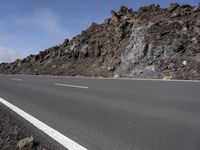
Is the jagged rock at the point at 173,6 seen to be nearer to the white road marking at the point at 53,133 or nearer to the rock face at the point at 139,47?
the rock face at the point at 139,47

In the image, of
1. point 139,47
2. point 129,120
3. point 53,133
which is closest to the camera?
point 53,133

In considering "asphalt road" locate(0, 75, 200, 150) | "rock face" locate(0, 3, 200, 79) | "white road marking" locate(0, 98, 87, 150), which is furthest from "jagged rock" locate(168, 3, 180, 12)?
"white road marking" locate(0, 98, 87, 150)

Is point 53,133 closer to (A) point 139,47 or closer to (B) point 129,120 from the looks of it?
(B) point 129,120

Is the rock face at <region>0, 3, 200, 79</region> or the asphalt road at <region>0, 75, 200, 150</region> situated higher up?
the rock face at <region>0, 3, 200, 79</region>

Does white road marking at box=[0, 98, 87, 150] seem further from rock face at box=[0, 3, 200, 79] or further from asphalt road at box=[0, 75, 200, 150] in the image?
rock face at box=[0, 3, 200, 79]

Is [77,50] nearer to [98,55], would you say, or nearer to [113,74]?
[98,55]

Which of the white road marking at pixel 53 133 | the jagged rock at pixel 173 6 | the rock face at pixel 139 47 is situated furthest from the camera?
A: the jagged rock at pixel 173 6

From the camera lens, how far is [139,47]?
25.1 metres

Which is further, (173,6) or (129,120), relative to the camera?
(173,6)

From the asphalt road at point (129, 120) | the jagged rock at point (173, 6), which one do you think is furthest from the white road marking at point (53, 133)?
the jagged rock at point (173, 6)

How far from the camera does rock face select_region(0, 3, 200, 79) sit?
70.3 feet

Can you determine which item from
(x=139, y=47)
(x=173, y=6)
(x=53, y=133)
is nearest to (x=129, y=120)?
(x=53, y=133)

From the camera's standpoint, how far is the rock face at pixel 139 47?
2142cm

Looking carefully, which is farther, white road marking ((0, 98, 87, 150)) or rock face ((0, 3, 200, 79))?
rock face ((0, 3, 200, 79))
